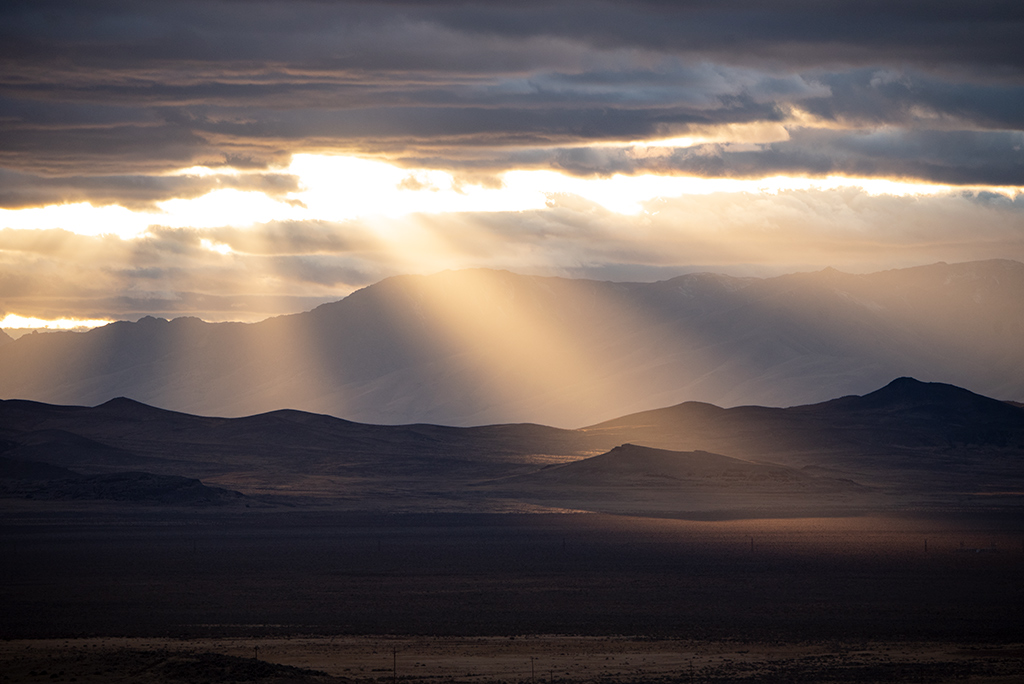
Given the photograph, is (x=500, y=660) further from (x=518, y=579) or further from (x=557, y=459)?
(x=557, y=459)

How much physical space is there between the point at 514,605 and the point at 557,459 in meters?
113

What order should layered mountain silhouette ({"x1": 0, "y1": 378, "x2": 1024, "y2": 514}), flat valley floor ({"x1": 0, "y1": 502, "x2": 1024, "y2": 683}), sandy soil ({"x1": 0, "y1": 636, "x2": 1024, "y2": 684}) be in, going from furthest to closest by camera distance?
layered mountain silhouette ({"x1": 0, "y1": 378, "x2": 1024, "y2": 514}) < flat valley floor ({"x1": 0, "y1": 502, "x2": 1024, "y2": 683}) < sandy soil ({"x1": 0, "y1": 636, "x2": 1024, "y2": 684})

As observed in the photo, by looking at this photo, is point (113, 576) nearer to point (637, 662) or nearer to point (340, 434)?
point (637, 662)

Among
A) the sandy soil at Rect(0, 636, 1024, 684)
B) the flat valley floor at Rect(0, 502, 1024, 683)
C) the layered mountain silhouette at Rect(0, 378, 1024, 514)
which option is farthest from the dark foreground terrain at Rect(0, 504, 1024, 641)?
the layered mountain silhouette at Rect(0, 378, 1024, 514)

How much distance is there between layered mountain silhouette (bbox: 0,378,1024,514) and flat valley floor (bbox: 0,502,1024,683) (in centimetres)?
3339

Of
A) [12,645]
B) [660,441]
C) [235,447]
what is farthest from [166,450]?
[12,645]

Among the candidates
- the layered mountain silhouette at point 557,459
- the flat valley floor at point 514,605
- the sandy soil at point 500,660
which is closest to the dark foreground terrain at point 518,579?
the flat valley floor at point 514,605

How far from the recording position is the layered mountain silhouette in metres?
122

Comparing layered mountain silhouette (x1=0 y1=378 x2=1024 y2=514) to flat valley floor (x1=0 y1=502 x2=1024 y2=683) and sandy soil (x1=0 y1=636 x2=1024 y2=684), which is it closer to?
flat valley floor (x1=0 y1=502 x2=1024 y2=683)

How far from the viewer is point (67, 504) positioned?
110 metres

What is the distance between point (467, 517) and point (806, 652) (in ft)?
206

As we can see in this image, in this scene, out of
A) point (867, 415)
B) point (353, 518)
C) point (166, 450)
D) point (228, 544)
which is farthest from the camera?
point (867, 415)

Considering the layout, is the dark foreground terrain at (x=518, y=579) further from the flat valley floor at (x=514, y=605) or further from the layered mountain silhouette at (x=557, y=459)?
the layered mountain silhouette at (x=557, y=459)

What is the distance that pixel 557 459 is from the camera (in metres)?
163
